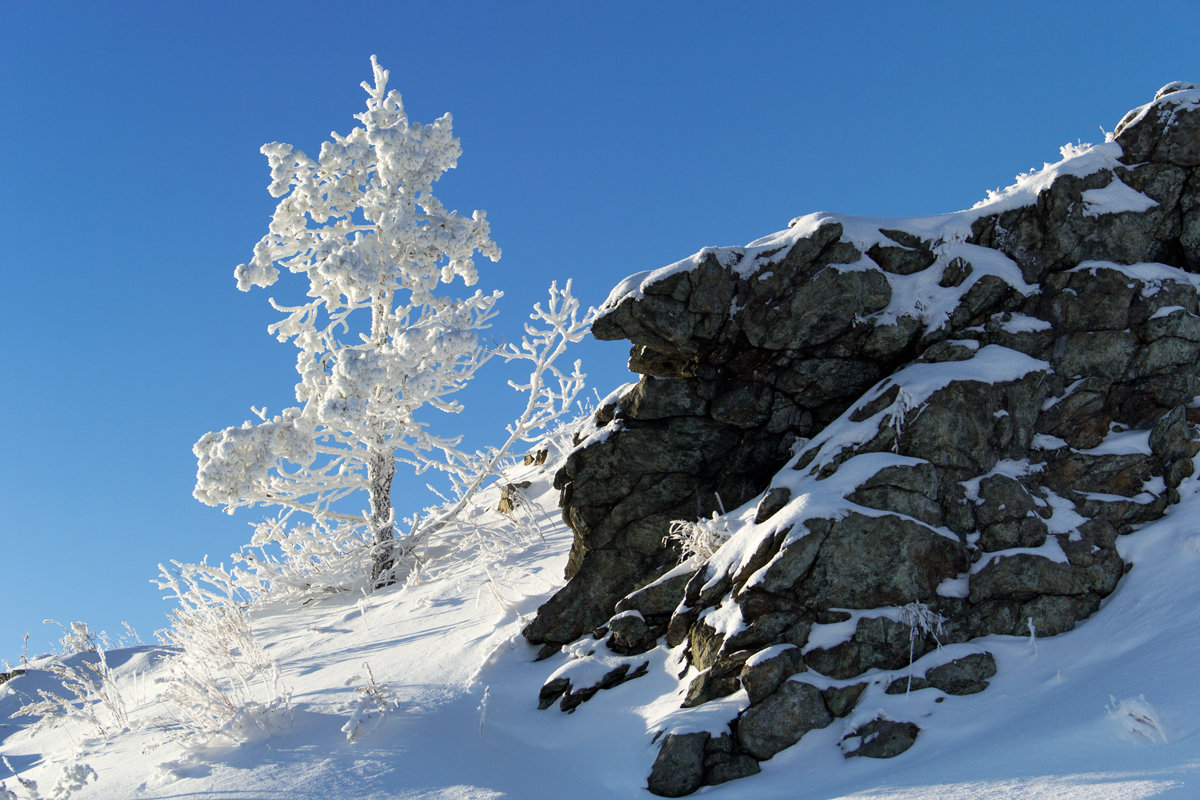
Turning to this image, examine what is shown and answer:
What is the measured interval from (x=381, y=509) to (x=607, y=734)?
8.96 meters

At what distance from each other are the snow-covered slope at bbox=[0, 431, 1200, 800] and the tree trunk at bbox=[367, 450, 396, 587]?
4.35 m

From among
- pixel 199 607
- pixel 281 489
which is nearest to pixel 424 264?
pixel 281 489

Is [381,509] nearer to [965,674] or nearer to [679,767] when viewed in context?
[679,767]

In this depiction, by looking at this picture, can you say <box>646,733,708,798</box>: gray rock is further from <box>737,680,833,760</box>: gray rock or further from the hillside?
<box>737,680,833,760</box>: gray rock

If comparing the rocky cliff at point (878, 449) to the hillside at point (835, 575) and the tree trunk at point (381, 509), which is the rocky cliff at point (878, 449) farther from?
the tree trunk at point (381, 509)

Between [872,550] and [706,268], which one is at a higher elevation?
[706,268]

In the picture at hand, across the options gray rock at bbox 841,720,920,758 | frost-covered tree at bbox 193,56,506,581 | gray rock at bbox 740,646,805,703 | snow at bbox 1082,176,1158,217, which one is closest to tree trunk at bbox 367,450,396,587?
frost-covered tree at bbox 193,56,506,581

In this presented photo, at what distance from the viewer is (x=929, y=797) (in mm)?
4281

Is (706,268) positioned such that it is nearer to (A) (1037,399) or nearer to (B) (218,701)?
(A) (1037,399)

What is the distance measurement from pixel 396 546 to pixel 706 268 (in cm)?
814

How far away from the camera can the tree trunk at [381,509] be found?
13562 mm

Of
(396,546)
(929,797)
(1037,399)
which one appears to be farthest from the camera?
(396,546)

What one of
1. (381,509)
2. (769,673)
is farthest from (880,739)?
(381,509)

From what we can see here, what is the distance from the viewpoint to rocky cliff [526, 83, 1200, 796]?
5965 millimetres
